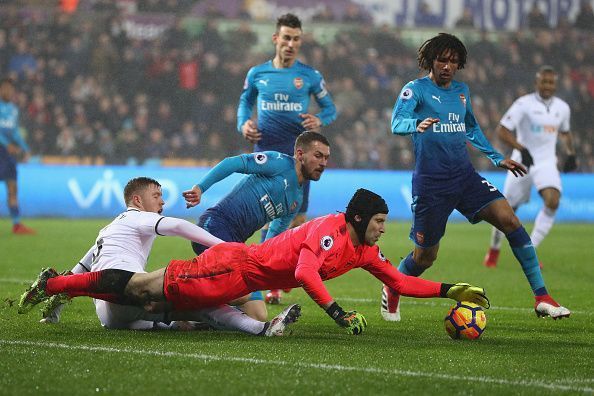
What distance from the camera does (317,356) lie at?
5809 millimetres

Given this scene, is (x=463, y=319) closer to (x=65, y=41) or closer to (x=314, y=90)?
(x=314, y=90)

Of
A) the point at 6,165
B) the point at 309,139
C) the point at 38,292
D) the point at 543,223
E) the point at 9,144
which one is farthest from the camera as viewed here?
the point at 9,144

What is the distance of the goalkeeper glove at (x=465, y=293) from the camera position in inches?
265

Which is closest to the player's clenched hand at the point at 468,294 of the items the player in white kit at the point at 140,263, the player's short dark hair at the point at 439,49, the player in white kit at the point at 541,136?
the player in white kit at the point at 140,263

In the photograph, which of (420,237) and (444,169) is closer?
(444,169)

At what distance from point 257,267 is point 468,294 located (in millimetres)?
1380

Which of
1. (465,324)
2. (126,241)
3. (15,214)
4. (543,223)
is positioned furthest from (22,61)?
(465,324)

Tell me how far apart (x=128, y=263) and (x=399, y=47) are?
18.8m

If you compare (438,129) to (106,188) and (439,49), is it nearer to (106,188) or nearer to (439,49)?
(439,49)

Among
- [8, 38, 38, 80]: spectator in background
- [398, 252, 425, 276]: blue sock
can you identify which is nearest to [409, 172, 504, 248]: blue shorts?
[398, 252, 425, 276]: blue sock

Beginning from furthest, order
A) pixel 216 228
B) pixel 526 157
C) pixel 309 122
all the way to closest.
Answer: pixel 526 157, pixel 309 122, pixel 216 228

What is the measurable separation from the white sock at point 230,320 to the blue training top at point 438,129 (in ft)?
6.44

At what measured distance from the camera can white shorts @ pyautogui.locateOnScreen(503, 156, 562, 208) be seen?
12.8 m

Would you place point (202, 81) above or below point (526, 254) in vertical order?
above
